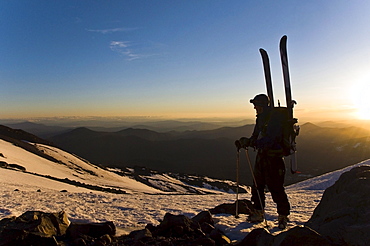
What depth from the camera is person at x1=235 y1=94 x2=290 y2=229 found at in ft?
20.7

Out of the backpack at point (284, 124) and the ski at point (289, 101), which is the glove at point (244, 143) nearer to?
the backpack at point (284, 124)

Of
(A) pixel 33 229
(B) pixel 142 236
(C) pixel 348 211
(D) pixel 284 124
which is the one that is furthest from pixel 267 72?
(A) pixel 33 229

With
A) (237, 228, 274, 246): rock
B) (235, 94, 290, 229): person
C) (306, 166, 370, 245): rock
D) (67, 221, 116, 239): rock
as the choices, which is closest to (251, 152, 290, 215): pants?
(235, 94, 290, 229): person

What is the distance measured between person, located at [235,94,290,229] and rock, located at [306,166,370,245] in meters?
0.76

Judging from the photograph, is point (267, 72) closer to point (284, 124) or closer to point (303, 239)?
point (284, 124)

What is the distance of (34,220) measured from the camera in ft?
18.3

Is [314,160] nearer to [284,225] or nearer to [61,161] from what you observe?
[61,161]

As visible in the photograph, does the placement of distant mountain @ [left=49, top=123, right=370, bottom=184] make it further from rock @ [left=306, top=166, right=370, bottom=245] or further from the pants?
rock @ [left=306, top=166, right=370, bottom=245]

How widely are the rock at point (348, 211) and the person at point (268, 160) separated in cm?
76

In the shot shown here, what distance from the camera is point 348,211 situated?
4441 mm

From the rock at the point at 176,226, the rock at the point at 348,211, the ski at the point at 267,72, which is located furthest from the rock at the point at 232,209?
the ski at the point at 267,72

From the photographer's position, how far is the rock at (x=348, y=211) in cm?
371

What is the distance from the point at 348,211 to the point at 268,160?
85.7 inches

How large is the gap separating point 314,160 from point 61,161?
121714mm
